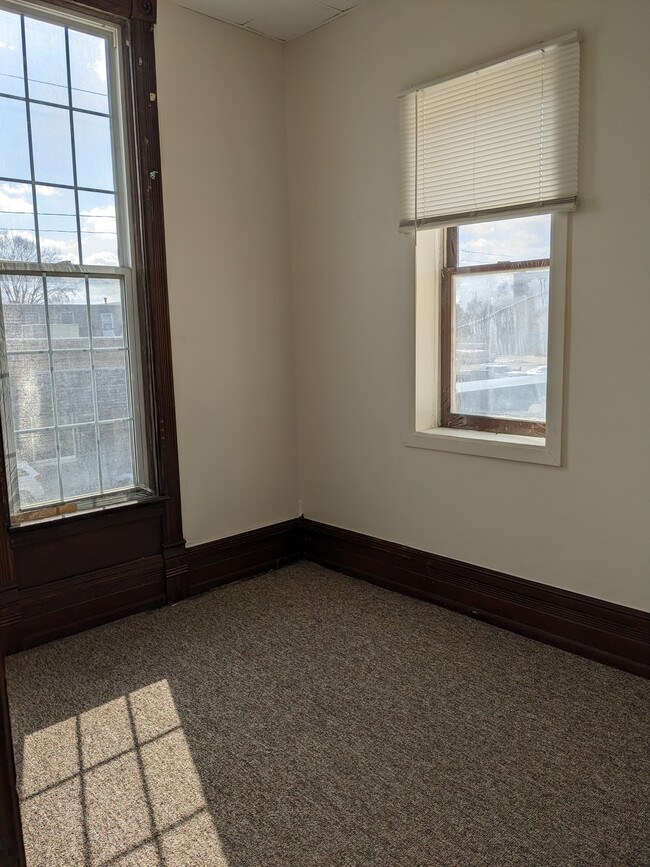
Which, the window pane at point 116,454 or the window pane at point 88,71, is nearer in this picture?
the window pane at point 88,71

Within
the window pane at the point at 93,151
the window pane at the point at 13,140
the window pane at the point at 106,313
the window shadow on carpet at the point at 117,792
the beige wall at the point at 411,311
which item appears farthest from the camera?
the window pane at the point at 106,313

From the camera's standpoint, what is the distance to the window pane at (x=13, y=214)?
2.84 meters

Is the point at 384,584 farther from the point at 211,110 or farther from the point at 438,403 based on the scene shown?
the point at 211,110

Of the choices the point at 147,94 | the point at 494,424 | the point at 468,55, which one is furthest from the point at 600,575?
the point at 147,94

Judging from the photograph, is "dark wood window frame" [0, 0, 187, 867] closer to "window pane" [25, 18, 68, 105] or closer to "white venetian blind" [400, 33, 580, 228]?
"window pane" [25, 18, 68, 105]

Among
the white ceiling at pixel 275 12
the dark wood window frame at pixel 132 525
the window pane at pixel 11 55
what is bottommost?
the dark wood window frame at pixel 132 525

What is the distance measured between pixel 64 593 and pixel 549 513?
7.13ft

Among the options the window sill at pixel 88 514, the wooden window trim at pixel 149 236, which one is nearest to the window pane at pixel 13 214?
the wooden window trim at pixel 149 236

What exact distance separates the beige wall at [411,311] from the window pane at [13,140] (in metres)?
1.45

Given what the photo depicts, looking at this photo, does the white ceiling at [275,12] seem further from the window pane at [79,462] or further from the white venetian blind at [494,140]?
the window pane at [79,462]

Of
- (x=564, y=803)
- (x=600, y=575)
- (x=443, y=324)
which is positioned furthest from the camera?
(x=443, y=324)

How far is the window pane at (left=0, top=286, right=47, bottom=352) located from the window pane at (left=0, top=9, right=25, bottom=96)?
0.76 m

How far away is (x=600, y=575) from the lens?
108 inches

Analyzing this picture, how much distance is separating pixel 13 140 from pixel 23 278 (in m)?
0.56
